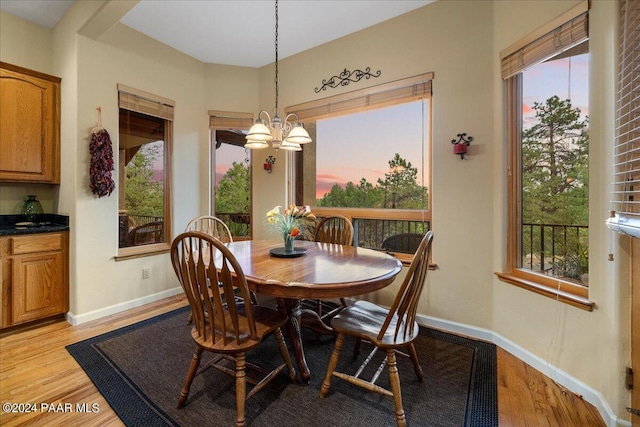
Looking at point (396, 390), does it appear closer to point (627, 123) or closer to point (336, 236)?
point (336, 236)

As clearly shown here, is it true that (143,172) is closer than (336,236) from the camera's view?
No

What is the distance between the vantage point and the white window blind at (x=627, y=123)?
1389mm

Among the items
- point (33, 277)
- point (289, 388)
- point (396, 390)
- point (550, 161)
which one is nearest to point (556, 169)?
point (550, 161)

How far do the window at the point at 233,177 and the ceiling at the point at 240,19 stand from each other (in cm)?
91

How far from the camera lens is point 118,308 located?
304 cm

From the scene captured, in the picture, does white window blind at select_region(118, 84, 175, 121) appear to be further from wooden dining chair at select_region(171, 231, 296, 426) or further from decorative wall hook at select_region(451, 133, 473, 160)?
decorative wall hook at select_region(451, 133, 473, 160)

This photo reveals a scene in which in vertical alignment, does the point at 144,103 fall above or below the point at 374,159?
above

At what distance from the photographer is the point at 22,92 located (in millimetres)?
2719

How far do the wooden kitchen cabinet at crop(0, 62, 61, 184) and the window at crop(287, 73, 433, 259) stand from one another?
2.47 m

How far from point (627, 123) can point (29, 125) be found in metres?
4.45

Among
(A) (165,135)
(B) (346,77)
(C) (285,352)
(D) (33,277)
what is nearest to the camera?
(C) (285,352)

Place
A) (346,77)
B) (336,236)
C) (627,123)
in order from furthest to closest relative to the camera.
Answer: (346,77), (336,236), (627,123)

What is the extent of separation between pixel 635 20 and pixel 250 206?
371 cm

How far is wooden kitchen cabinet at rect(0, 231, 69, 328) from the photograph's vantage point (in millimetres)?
2514
